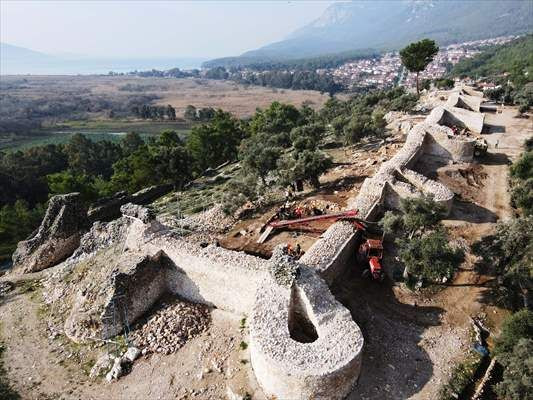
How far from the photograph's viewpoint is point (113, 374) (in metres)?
16.3

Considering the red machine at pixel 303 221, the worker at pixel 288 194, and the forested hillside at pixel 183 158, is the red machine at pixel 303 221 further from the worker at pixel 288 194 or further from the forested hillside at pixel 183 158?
the worker at pixel 288 194

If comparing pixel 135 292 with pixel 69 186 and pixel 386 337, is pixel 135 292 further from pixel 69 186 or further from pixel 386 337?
pixel 69 186

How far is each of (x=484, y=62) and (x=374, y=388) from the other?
6104 inches

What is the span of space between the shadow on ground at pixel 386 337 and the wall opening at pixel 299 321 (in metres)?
2.30

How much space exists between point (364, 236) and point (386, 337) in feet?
21.0

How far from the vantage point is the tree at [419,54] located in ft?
163

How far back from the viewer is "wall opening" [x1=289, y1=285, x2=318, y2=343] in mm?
15789

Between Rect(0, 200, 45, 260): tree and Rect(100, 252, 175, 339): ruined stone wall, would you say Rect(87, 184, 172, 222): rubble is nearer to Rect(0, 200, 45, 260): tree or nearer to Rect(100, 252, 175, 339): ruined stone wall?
Rect(0, 200, 45, 260): tree

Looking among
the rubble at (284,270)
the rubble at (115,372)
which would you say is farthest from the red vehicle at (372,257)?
the rubble at (115,372)

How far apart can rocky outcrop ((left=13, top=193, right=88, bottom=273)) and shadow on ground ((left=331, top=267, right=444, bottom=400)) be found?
19534 mm

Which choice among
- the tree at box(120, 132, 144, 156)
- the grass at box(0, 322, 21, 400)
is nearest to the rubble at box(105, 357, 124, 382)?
the grass at box(0, 322, 21, 400)

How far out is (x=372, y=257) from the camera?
65.5 ft

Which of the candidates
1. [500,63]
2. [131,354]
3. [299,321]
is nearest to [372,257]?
[299,321]

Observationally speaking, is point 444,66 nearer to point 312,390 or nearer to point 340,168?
point 340,168
